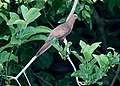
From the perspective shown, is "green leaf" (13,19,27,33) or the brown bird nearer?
"green leaf" (13,19,27,33)

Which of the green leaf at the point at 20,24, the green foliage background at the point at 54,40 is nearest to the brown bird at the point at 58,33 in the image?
the green foliage background at the point at 54,40

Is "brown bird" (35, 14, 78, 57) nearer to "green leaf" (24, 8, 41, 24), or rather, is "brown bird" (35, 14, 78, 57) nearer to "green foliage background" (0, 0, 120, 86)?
"green foliage background" (0, 0, 120, 86)

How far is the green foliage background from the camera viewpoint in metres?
1.83

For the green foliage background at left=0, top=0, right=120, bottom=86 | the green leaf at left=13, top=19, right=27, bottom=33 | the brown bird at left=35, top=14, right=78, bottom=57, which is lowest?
the green foliage background at left=0, top=0, right=120, bottom=86

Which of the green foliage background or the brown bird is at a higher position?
the brown bird

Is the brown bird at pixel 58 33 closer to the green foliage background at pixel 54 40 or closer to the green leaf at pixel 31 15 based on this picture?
the green foliage background at pixel 54 40

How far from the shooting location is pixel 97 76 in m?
1.84

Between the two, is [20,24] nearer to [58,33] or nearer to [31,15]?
[31,15]

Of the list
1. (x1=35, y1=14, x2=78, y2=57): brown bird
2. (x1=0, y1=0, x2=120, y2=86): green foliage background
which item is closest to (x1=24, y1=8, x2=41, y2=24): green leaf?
(x1=0, y1=0, x2=120, y2=86): green foliage background

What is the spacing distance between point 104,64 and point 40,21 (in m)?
1.21

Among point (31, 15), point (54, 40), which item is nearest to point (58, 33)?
point (54, 40)

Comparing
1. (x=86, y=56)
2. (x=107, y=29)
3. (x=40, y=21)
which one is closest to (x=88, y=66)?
(x=86, y=56)

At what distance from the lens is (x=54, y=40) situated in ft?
6.13

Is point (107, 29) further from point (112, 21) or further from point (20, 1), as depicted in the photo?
point (20, 1)
